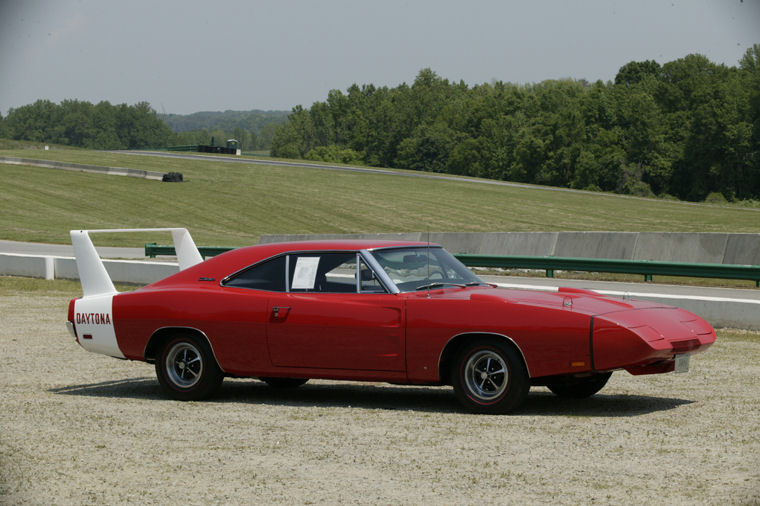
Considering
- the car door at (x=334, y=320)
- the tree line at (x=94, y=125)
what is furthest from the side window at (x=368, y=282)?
the tree line at (x=94, y=125)

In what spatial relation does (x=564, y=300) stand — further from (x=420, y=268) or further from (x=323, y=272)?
(x=323, y=272)

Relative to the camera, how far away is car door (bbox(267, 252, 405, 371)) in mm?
7625

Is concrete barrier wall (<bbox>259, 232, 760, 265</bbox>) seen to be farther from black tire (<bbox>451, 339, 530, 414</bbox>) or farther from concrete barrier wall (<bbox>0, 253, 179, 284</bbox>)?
black tire (<bbox>451, 339, 530, 414</bbox>)

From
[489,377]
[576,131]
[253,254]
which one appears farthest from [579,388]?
[576,131]

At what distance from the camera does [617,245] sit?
A: 26750 millimetres

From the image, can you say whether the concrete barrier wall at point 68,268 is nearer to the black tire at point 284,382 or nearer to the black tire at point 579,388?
the black tire at point 284,382

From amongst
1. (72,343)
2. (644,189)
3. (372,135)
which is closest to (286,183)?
(644,189)

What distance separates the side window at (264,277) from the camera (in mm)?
8203

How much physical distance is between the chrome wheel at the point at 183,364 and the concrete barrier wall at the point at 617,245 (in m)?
16.5

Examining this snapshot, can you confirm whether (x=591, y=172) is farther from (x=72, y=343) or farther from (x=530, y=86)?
(x=72, y=343)

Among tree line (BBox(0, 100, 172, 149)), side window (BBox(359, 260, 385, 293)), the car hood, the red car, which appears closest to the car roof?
the red car

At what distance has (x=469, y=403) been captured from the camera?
7453 millimetres

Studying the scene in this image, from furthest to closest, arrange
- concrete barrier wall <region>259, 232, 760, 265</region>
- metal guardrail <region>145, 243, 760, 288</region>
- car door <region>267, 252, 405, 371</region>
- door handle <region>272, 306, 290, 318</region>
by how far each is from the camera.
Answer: concrete barrier wall <region>259, 232, 760, 265</region>, metal guardrail <region>145, 243, 760, 288</region>, door handle <region>272, 306, 290, 318</region>, car door <region>267, 252, 405, 371</region>

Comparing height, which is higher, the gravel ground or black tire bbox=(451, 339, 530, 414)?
black tire bbox=(451, 339, 530, 414)
